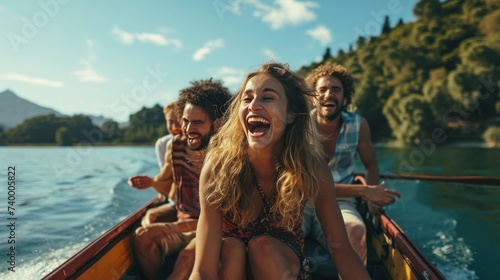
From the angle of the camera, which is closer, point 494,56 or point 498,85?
point 498,85

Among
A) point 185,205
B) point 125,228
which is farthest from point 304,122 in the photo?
point 125,228

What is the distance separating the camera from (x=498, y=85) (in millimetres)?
35281

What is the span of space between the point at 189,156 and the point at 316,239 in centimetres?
133

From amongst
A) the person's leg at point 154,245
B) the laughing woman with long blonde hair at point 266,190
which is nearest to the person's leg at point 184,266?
the person's leg at point 154,245

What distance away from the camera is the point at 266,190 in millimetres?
2178

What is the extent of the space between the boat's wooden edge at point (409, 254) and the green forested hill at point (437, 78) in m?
16.4

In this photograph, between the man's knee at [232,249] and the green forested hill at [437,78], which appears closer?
the man's knee at [232,249]

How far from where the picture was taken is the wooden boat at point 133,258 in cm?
213

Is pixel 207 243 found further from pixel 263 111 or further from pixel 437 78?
pixel 437 78

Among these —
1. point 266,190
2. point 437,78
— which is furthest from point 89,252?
point 437,78

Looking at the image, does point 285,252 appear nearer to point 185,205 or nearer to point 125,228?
A: point 185,205

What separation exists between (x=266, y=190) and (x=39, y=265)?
3761mm

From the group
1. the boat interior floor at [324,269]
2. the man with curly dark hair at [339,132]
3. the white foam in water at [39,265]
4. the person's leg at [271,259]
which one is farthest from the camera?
the white foam in water at [39,265]

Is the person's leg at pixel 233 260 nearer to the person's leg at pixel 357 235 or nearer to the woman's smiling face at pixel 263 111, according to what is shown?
the woman's smiling face at pixel 263 111
